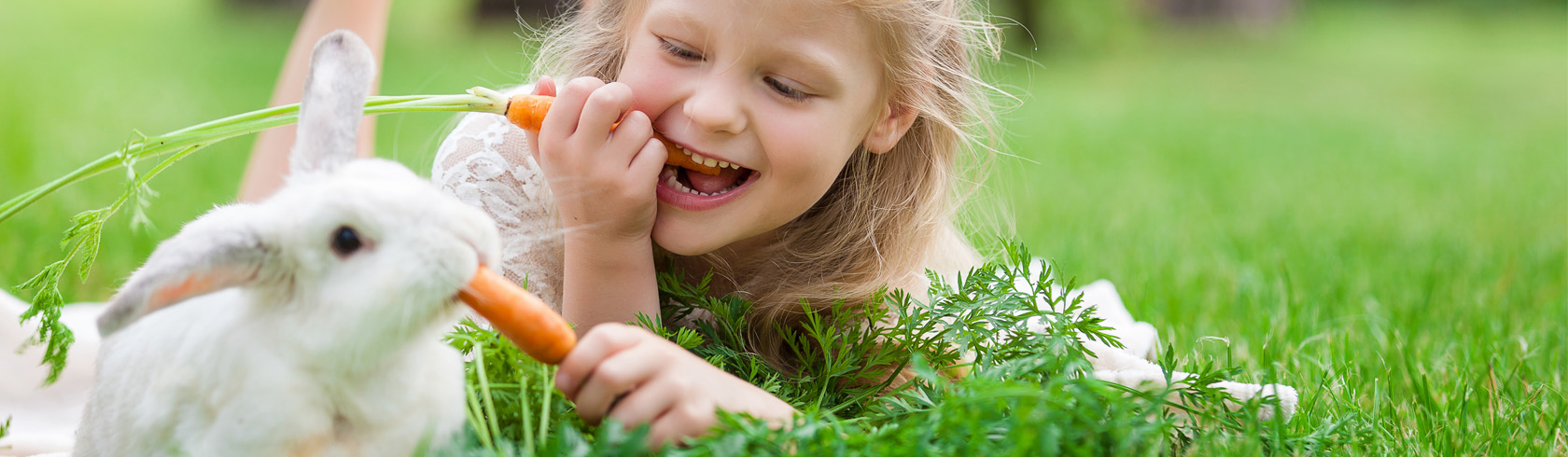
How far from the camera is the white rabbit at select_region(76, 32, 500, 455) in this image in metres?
1.33

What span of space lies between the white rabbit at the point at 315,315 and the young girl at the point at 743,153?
1.88 feet

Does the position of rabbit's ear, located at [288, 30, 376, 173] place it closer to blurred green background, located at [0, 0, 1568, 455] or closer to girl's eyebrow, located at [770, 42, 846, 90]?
blurred green background, located at [0, 0, 1568, 455]

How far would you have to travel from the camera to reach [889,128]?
2.65 meters

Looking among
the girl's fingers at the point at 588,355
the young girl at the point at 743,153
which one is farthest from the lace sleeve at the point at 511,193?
the girl's fingers at the point at 588,355

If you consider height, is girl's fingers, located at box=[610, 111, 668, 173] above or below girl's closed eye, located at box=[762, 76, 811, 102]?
below

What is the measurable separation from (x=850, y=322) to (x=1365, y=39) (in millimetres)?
16460

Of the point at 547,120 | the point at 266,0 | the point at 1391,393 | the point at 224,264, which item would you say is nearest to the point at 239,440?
the point at 224,264

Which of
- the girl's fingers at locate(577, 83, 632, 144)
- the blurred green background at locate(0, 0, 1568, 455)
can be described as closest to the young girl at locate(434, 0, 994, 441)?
the girl's fingers at locate(577, 83, 632, 144)

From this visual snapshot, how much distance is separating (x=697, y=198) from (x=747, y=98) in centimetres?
24

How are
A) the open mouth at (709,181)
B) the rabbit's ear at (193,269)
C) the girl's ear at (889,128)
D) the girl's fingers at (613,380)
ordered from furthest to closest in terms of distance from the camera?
the girl's ear at (889,128) < the open mouth at (709,181) < the girl's fingers at (613,380) < the rabbit's ear at (193,269)

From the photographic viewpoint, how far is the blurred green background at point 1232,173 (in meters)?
2.66

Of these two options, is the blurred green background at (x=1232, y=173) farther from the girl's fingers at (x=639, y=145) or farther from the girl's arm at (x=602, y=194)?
the girl's fingers at (x=639, y=145)

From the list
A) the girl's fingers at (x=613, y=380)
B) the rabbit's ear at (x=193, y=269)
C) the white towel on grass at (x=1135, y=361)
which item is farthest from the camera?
the white towel on grass at (x=1135, y=361)

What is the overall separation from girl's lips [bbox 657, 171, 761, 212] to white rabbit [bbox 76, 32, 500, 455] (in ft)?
2.96
